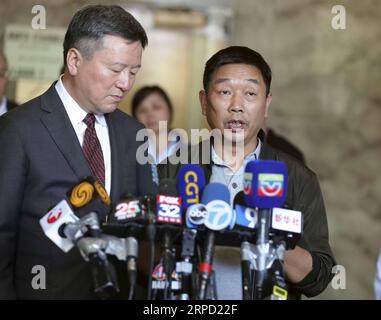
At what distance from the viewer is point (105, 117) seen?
2.22m

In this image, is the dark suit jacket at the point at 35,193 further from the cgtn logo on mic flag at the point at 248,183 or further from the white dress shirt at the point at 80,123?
the cgtn logo on mic flag at the point at 248,183

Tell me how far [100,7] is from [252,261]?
0.87 meters

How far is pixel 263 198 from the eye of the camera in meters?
1.63

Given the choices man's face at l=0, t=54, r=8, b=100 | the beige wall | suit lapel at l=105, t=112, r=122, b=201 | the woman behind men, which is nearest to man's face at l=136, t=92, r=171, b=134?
the woman behind men

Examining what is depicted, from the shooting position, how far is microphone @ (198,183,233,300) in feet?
5.28

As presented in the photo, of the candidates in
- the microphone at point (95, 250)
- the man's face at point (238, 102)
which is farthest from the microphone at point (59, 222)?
the man's face at point (238, 102)

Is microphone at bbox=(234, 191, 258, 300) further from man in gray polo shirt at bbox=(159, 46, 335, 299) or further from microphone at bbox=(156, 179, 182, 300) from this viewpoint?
man in gray polo shirt at bbox=(159, 46, 335, 299)

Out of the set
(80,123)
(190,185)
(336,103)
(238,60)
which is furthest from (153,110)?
(190,185)

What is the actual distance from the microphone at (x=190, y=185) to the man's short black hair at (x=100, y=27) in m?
0.45

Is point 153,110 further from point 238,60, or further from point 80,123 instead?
point 80,123

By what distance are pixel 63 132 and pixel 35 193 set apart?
0.19m

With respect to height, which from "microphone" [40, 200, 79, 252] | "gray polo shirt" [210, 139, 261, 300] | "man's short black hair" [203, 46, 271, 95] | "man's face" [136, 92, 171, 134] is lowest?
"gray polo shirt" [210, 139, 261, 300]

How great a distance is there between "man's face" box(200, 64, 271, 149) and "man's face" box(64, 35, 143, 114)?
29 cm

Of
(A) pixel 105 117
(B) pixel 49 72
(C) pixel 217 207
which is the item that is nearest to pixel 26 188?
(A) pixel 105 117
